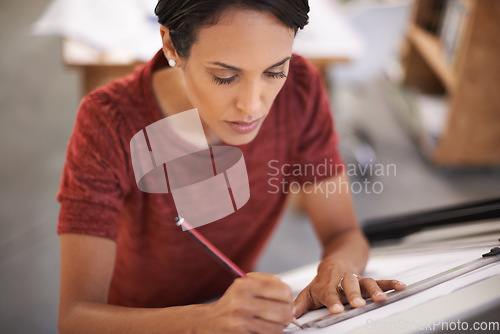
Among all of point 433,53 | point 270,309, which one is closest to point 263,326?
point 270,309

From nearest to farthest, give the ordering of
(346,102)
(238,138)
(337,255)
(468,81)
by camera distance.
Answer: (238,138) → (337,255) → (468,81) → (346,102)

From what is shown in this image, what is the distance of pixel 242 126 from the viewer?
64cm

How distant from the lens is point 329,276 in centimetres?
68

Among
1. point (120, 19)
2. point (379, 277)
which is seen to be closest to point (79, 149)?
point (379, 277)

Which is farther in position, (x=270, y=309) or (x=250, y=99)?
(x=250, y=99)

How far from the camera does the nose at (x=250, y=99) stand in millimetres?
566

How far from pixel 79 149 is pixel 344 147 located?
76.9 inches

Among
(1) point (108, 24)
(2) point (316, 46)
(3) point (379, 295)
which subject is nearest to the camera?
(3) point (379, 295)

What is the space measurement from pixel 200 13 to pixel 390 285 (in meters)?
0.40

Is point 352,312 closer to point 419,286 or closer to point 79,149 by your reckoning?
point 419,286

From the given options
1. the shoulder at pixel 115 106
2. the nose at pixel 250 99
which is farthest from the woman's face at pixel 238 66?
the shoulder at pixel 115 106

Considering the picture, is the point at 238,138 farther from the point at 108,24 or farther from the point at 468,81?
the point at 468,81

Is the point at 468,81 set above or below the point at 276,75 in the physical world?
above

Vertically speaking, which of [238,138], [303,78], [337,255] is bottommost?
[337,255]
